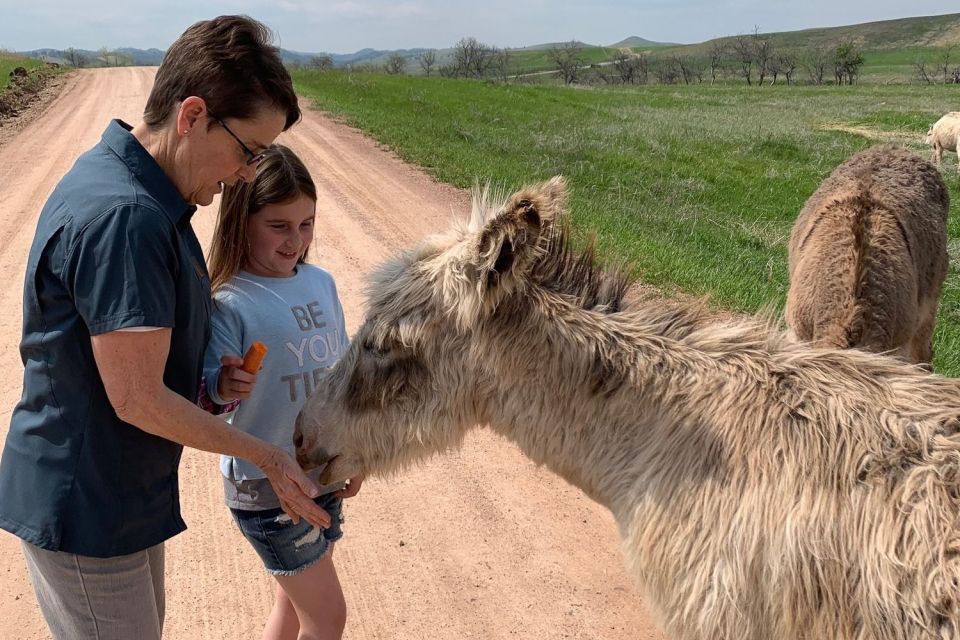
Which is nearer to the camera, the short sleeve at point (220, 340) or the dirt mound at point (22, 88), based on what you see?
the short sleeve at point (220, 340)

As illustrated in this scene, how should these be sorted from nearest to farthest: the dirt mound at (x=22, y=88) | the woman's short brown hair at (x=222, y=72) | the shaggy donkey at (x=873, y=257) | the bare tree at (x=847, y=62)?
the woman's short brown hair at (x=222, y=72)
the shaggy donkey at (x=873, y=257)
the dirt mound at (x=22, y=88)
the bare tree at (x=847, y=62)

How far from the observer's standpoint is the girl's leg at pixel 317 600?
3.01 metres

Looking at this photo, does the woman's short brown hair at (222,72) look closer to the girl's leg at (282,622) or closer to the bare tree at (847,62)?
the girl's leg at (282,622)

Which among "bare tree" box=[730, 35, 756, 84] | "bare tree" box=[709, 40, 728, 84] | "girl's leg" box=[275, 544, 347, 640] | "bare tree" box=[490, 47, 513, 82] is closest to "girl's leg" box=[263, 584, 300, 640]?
"girl's leg" box=[275, 544, 347, 640]

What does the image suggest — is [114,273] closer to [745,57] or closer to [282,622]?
[282,622]

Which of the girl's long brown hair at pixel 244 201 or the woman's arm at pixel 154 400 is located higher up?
the girl's long brown hair at pixel 244 201

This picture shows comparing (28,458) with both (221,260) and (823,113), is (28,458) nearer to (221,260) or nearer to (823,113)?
(221,260)

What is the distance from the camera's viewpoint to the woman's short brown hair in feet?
7.23

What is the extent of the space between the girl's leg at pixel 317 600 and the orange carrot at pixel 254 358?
0.91m

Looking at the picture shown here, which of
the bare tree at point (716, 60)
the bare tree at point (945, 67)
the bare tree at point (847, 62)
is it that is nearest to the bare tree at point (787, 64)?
the bare tree at point (847, 62)

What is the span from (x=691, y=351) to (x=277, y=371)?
5.36 feet

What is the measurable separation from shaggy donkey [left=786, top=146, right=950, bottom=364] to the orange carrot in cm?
349

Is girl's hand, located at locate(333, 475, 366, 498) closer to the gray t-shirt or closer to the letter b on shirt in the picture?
the gray t-shirt

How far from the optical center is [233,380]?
271 centimetres
